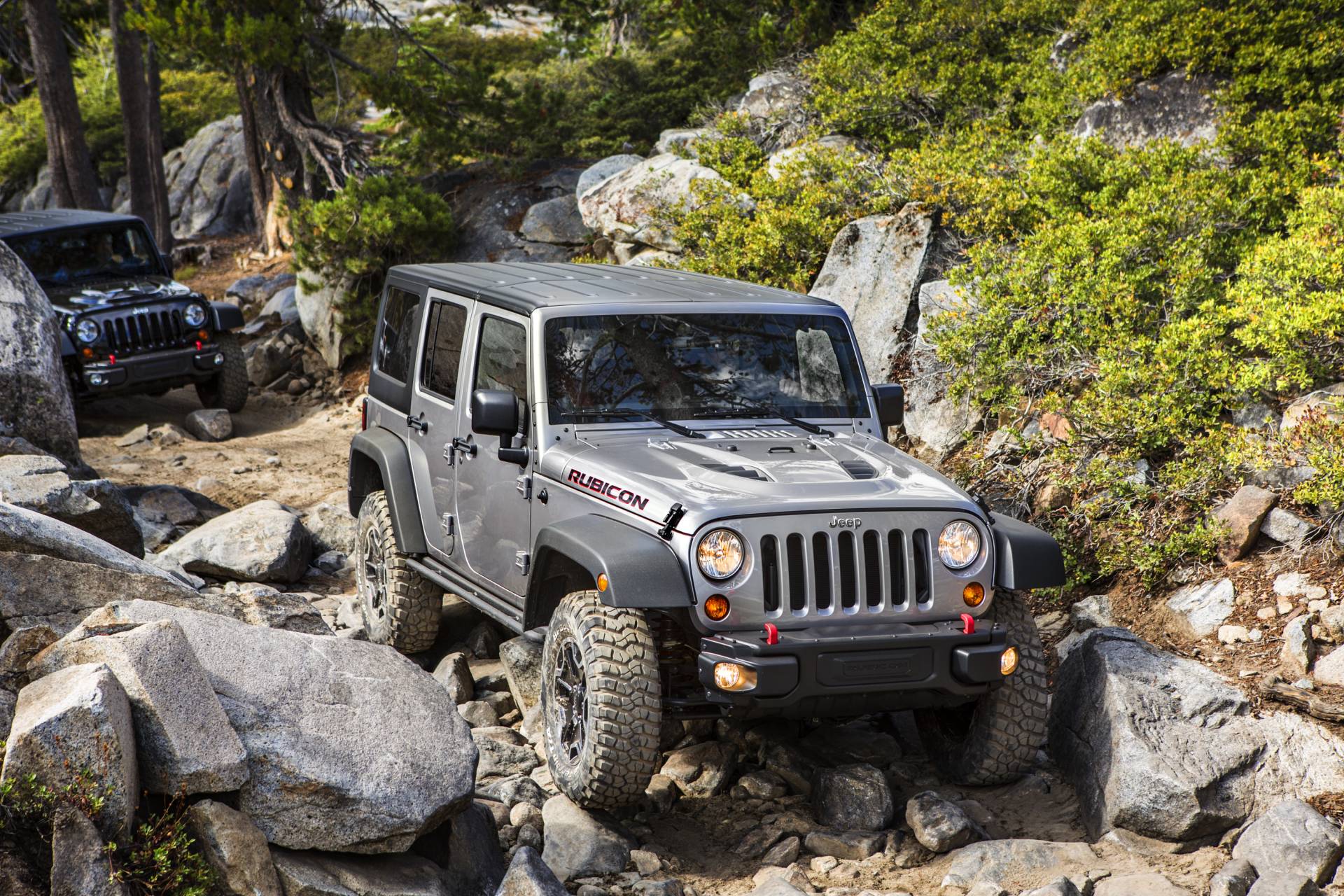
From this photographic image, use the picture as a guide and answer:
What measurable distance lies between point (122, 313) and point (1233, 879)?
11253mm

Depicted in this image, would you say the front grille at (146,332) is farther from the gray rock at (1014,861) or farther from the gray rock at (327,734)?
the gray rock at (1014,861)

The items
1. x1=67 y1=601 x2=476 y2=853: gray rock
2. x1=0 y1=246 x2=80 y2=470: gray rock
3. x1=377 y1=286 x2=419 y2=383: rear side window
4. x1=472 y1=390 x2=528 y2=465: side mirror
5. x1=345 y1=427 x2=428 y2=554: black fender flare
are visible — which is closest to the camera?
x1=67 y1=601 x2=476 y2=853: gray rock

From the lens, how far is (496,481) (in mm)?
5539

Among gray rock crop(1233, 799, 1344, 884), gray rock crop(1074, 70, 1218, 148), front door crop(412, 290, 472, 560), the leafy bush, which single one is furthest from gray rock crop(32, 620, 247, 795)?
the leafy bush

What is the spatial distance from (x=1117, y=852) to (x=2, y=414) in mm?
8595

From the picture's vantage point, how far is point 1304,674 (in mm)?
5328

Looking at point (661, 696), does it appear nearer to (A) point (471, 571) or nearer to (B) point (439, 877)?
(B) point (439, 877)

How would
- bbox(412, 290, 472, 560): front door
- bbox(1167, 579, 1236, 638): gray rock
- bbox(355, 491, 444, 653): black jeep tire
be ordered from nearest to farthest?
bbox(1167, 579, 1236, 638): gray rock < bbox(412, 290, 472, 560): front door < bbox(355, 491, 444, 653): black jeep tire

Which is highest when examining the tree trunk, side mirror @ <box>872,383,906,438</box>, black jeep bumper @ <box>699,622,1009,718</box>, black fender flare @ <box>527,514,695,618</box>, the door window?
the tree trunk

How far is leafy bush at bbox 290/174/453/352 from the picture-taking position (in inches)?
561

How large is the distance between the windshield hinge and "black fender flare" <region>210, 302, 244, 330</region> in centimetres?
1000

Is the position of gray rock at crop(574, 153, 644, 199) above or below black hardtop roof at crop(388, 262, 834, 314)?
above

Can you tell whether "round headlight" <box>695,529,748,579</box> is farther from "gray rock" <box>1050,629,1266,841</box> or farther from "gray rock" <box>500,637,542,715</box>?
"gray rock" <box>500,637,542,715</box>

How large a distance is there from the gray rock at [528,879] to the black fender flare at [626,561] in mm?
895
